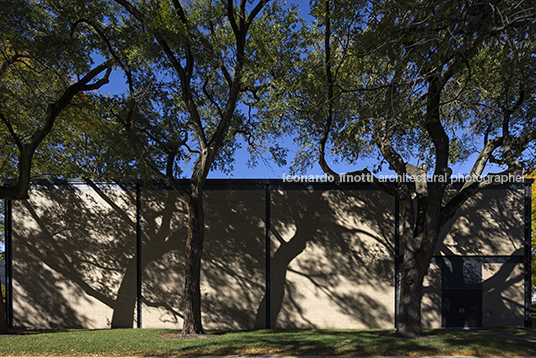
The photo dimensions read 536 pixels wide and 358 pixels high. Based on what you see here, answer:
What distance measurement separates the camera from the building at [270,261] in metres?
12.6

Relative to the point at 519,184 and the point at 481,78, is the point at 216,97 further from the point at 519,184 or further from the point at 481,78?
the point at 519,184

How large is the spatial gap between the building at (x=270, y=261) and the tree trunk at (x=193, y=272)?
2303 millimetres

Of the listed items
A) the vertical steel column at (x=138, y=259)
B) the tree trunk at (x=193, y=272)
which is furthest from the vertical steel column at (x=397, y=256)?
the vertical steel column at (x=138, y=259)

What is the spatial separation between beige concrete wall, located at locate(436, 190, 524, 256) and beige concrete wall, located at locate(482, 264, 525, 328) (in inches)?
25.7

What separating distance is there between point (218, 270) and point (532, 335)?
10.7 metres

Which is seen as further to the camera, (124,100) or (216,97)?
(216,97)

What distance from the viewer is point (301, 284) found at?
41.7 feet

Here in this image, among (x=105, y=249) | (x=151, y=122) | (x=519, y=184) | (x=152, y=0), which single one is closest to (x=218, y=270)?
(x=105, y=249)

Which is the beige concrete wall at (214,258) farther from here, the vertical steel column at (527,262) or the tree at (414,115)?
the vertical steel column at (527,262)

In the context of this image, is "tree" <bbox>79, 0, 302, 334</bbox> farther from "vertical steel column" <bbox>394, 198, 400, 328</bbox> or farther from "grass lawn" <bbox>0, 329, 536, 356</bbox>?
"vertical steel column" <bbox>394, 198, 400, 328</bbox>

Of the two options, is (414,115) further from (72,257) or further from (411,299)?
(72,257)

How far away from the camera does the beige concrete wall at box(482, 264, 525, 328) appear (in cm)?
1261

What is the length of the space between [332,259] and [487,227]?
6.06 m

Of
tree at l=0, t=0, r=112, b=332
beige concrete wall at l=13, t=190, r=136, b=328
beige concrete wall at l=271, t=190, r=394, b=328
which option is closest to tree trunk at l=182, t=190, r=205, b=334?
beige concrete wall at l=271, t=190, r=394, b=328
